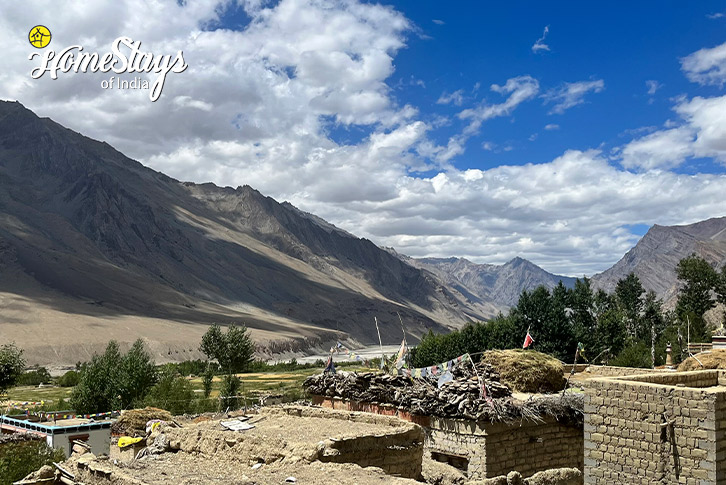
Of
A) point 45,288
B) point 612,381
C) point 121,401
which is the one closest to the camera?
point 612,381

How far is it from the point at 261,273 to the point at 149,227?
110 ft

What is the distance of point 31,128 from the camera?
187 metres

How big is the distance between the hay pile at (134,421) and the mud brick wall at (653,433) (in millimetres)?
15279

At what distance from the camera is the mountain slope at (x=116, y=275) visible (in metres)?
105

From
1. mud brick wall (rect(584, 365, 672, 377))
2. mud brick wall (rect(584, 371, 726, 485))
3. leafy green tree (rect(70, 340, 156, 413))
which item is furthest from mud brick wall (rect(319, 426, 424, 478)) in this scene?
leafy green tree (rect(70, 340, 156, 413))

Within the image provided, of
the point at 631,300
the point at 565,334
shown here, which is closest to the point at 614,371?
the point at 565,334

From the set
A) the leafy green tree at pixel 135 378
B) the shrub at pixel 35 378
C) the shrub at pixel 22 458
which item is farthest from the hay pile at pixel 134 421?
the shrub at pixel 35 378

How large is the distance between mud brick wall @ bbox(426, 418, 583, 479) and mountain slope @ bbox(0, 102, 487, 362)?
285 feet

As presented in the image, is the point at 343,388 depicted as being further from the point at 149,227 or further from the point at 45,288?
the point at 149,227

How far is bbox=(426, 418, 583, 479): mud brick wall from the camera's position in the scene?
585 inches

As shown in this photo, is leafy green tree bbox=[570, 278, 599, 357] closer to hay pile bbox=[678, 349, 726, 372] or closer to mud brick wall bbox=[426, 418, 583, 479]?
hay pile bbox=[678, 349, 726, 372]

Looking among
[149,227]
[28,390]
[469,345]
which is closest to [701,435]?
[469,345]

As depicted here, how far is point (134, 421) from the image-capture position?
2306 centimetres

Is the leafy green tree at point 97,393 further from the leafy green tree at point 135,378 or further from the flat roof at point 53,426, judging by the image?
the flat roof at point 53,426
